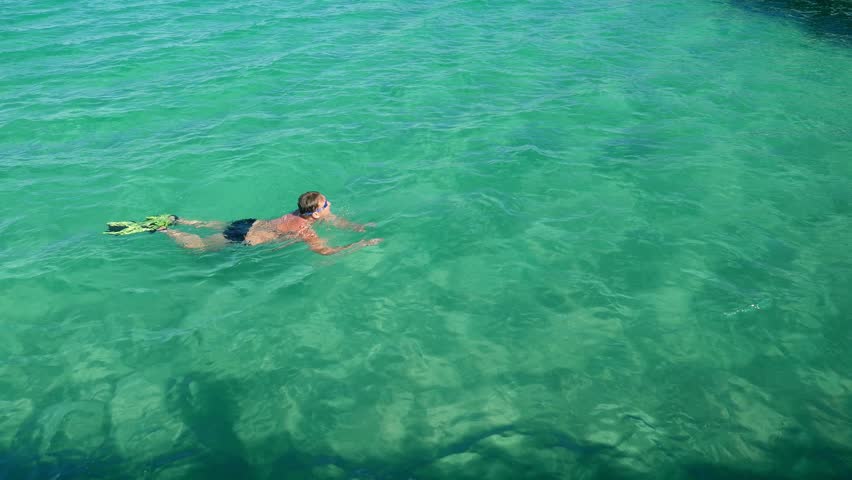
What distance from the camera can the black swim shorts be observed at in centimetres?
859

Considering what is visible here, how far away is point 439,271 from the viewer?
324 inches

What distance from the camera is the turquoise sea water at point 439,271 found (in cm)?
572

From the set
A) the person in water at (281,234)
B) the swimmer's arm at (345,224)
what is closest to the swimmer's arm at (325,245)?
the person in water at (281,234)

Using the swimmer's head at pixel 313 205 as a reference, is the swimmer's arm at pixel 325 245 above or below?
below

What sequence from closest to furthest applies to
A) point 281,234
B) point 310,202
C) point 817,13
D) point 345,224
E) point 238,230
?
point 310,202 → point 281,234 → point 238,230 → point 345,224 → point 817,13

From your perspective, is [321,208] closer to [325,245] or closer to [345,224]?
[325,245]

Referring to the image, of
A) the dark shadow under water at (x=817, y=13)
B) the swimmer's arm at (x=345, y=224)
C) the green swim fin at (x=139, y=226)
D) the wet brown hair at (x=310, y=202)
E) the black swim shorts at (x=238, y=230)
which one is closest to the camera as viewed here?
the wet brown hair at (x=310, y=202)

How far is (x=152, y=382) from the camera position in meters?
6.43

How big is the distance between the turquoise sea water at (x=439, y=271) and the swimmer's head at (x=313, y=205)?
2.23 feet

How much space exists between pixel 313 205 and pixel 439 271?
2.04 metres

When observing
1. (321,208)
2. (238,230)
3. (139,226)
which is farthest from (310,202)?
(139,226)

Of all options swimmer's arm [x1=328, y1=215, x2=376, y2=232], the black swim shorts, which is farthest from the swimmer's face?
the black swim shorts

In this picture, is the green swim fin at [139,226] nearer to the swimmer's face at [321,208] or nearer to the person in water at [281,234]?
the person in water at [281,234]

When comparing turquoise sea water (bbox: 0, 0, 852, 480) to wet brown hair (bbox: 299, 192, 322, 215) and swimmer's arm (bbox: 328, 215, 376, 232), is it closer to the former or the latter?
swimmer's arm (bbox: 328, 215, 376, 232)
